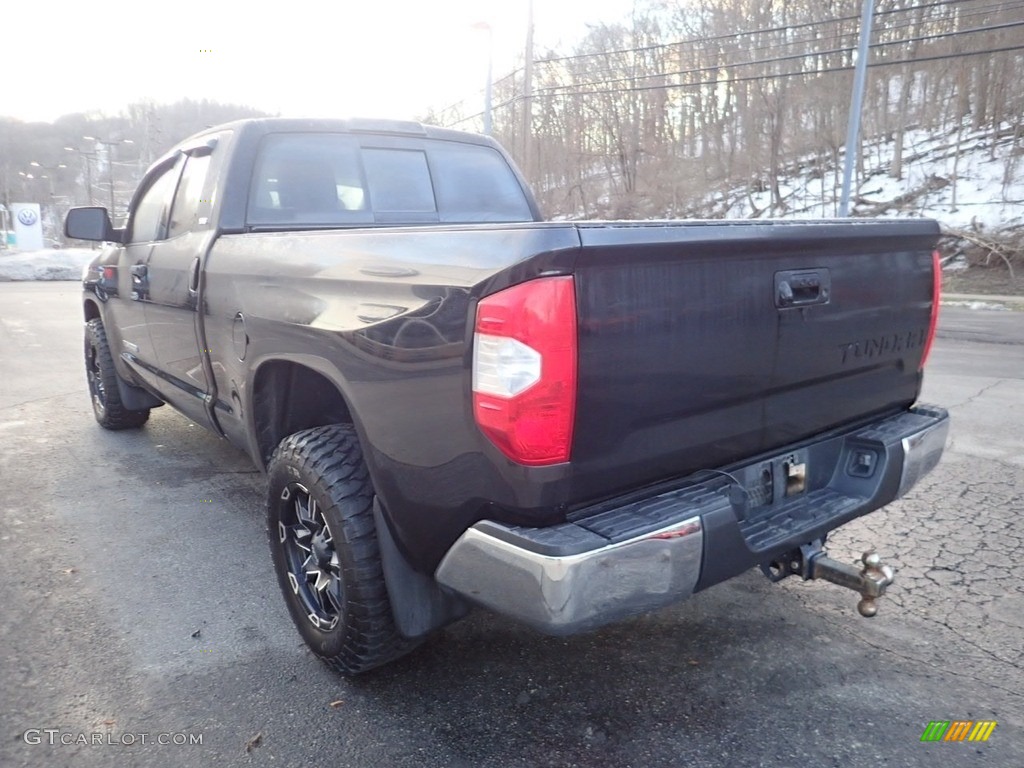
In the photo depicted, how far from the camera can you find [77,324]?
40.7ft

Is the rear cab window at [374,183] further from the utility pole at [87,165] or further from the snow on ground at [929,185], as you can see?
the utility pole at [87,165]

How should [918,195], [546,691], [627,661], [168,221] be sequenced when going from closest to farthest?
1. [546,691]
2. [627,661]
3. [168,221]
4. [918,195]

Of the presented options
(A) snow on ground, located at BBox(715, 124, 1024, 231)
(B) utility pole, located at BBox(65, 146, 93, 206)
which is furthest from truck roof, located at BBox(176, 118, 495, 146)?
(B) utility pole, located at BBox(65, 146, 93, 206)

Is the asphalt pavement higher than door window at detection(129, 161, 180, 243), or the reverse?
door window at detection(129, 161, 180, 243)

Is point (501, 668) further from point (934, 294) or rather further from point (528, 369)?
point (934, 294)

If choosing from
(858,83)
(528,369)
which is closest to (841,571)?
(528,369)

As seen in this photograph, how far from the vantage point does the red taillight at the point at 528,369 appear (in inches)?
74.0

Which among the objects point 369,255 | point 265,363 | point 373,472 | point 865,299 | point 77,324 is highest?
point 369,255

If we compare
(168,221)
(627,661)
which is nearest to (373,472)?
(627,661)

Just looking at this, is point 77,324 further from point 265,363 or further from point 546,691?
point 546,691

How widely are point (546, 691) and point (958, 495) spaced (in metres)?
2.94

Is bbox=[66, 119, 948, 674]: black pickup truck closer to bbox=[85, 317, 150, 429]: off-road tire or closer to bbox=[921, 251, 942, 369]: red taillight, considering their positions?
bbox=[921, 251, 942, 369]: red taillight

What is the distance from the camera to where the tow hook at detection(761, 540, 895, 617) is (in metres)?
2.46

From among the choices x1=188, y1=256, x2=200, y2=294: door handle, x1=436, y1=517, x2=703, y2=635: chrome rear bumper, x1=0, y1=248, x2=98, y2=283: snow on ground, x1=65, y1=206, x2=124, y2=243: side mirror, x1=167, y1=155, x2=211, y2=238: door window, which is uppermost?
x1=167, y1=155, x2=211, y2=238: door window
